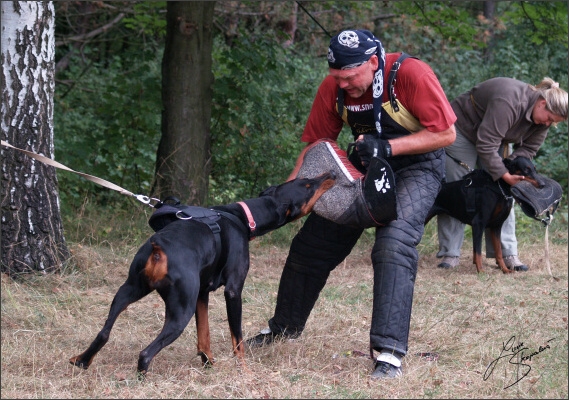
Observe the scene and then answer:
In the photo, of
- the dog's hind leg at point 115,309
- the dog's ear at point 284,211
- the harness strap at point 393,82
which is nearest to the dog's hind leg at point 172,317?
the dog's hind leg at point 115,309

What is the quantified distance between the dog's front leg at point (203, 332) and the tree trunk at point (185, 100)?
395cm

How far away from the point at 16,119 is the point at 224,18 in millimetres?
6276

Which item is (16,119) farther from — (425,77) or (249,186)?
(249,186)

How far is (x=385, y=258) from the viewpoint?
13.5 feet

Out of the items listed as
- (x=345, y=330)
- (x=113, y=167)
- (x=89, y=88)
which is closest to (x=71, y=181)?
(x=113, y=167)

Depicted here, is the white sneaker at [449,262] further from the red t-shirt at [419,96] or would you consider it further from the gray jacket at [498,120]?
the red t-shirt at [419,96]

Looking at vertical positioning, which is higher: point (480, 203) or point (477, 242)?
point (480, 203)

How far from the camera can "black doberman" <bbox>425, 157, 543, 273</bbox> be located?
24.5ft

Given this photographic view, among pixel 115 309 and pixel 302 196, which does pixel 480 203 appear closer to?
pixel 302 196

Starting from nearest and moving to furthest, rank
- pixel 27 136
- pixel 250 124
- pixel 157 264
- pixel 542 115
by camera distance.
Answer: pixel 157 264, pixel 27 136, pixel 542 115, pixel 250 124

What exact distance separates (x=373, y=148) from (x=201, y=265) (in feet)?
3.55

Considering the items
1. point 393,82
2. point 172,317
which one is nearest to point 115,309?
point 172,317

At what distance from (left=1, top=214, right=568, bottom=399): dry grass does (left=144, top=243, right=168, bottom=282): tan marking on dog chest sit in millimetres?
516

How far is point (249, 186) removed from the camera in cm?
927
